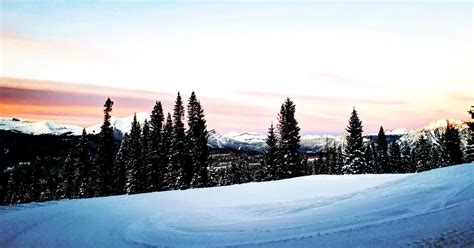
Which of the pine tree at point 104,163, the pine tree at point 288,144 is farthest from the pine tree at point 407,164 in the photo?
the pine tree at point 104,163

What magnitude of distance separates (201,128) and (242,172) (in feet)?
90.0

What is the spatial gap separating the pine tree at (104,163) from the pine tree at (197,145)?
464 inches

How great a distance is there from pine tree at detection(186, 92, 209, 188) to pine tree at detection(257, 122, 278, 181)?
29.3 feet

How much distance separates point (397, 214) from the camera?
34.9ft

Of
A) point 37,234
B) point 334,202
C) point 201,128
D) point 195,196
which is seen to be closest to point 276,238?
point 334,202

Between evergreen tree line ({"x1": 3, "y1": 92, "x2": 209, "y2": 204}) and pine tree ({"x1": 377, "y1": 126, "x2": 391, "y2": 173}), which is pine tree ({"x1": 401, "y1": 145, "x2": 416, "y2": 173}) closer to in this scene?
pine tree ({"x1": 377, "y1": 126, "x2": 391, "y2": 173})

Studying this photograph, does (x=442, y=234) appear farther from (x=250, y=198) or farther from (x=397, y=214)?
(x=250, y=198)

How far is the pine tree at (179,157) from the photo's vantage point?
52.1m

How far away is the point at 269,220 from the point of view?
40.1 ft

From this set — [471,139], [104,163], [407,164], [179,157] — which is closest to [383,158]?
[407,164]

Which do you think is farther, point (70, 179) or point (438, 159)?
point (438, 159)

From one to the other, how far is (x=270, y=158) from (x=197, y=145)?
35.8 ft

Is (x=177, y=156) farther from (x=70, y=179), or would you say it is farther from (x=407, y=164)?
(x=407, y=164)

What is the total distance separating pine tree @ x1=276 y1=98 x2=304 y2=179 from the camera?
53378 millimetres
